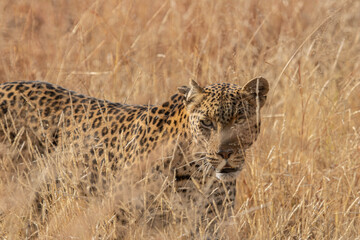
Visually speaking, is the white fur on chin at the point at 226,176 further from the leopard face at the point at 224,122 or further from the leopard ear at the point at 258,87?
the leopard ear at the point at 258,87

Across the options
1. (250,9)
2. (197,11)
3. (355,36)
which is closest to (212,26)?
(197,11)

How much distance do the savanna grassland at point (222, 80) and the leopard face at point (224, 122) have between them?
11.9 inches

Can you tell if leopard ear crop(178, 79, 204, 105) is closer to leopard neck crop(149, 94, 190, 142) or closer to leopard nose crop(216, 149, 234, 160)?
leopard neck crop(149, 94, 190, 142)

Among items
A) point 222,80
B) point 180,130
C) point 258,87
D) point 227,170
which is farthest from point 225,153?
point 222,80

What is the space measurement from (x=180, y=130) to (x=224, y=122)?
0.36 m

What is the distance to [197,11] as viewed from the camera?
7504 millimetres

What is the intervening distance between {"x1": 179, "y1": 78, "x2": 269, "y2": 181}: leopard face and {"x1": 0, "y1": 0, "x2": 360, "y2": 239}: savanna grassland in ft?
0.99

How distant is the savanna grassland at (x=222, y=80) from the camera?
14.1 ft

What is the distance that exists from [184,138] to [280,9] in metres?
4.73

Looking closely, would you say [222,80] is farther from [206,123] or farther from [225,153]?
[225,153]

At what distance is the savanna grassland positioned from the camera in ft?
14.1

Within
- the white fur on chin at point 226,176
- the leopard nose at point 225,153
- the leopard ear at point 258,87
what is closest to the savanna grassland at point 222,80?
the leopard ear at point 258,87

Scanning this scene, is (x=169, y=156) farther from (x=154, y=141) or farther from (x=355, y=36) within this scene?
(x=355, y=36)

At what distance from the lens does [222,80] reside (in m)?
5.48
